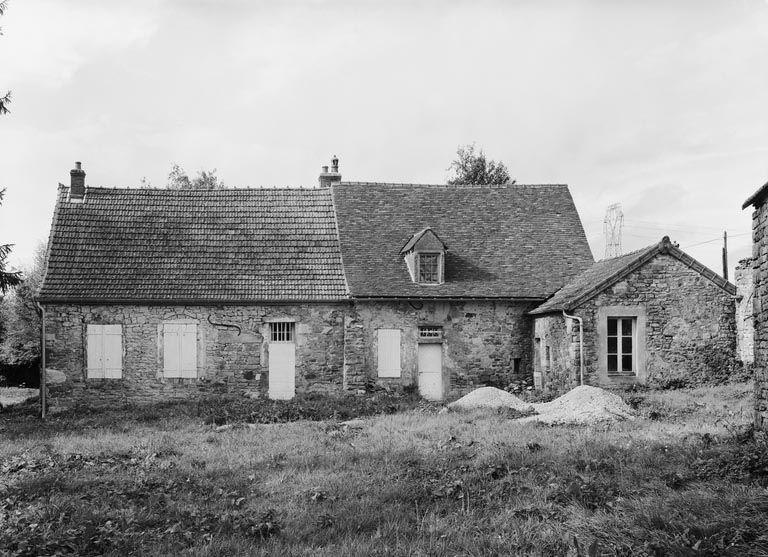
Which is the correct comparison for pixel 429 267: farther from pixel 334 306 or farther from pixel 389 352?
pixel 334 306

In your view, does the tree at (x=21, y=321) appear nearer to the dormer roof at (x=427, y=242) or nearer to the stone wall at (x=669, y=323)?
the dormer roof at (x=427, y=242)

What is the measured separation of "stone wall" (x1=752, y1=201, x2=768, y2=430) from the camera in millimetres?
11391

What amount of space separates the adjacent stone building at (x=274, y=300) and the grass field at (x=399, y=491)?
22.9ft

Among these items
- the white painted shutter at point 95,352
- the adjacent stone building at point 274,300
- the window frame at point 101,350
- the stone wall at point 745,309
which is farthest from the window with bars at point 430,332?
the stone wall at point 745,309

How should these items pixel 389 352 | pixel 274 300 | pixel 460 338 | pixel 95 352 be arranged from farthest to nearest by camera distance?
pixel 460 338, pixel 389 352, pixel 274 300, pixel 95 352

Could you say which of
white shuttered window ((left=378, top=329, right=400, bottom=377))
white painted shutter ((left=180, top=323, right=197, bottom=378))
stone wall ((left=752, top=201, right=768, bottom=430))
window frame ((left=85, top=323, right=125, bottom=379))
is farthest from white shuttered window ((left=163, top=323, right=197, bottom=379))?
stone wall ((left=752, top=201, right=768, bottom=430))

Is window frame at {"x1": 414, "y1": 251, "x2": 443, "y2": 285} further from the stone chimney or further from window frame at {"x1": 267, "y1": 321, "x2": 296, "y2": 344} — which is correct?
the stone chimney

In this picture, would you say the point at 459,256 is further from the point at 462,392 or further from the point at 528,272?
the point at 462,392

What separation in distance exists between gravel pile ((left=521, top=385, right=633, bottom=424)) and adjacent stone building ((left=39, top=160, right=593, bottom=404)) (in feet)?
18.5

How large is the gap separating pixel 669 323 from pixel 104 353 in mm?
15716

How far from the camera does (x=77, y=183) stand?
77.6ft

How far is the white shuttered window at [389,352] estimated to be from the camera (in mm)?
21391

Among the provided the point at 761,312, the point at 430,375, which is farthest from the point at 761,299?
the point at 430,375

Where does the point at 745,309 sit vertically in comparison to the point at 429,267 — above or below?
below
